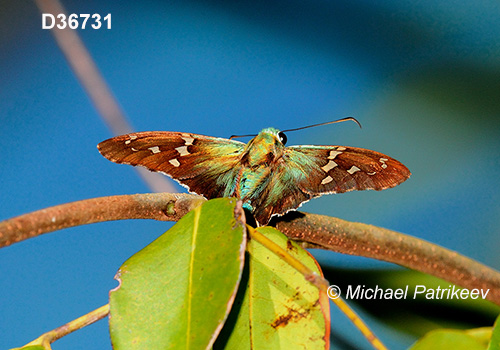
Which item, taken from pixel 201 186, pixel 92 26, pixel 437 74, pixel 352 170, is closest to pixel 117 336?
pixel 201 186

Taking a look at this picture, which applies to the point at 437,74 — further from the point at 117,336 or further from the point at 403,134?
the point at 117,336

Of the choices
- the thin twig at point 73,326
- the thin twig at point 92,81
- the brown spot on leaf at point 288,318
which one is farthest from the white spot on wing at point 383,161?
the thin twig at point 92,81

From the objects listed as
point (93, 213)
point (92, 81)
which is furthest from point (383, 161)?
point (92, 81)

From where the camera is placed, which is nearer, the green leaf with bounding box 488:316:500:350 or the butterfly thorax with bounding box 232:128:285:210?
the green leaf with bounding box 488:316:500:350

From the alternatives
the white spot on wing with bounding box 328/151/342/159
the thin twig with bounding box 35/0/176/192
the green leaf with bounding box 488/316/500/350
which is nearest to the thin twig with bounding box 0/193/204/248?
the white spot on wing with bounding box 328/151/342/159

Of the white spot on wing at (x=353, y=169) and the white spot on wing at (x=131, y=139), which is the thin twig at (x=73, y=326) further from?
the white spot on wing at (x=353, y=169)

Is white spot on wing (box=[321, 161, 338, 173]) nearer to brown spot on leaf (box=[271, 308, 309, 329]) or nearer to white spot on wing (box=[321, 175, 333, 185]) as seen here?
white spot on wing (box=[321, 175, 333, 185])
